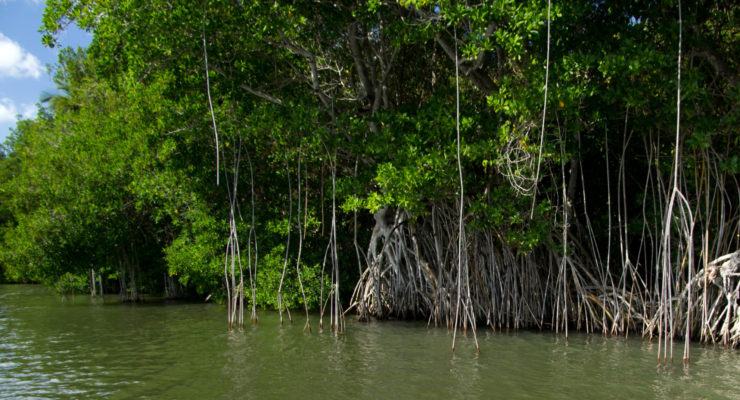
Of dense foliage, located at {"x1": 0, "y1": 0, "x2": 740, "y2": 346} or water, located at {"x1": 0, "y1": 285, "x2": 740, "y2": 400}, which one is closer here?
water, located at {"x1": 0, "y1": 285, "x2": 740, "y2": 400}

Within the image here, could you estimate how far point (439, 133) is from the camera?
760cm

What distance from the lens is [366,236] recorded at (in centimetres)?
1113

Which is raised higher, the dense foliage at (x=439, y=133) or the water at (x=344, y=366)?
the dense foliage at (x=439, y=133)

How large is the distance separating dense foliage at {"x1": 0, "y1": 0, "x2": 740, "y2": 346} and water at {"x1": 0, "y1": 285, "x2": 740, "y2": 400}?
2.78ft

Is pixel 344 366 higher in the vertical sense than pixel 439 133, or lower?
lower

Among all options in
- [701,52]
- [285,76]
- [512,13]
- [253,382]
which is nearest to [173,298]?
[285,76]

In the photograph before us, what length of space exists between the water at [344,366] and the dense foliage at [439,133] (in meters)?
0.85

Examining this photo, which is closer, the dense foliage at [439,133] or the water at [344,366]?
the water at [344,366]

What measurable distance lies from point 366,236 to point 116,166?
229 inches

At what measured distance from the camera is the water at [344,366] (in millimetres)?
5102

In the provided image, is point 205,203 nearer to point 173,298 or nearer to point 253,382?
point 173,298

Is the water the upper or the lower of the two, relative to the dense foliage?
lower

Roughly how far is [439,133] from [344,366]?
132 inches

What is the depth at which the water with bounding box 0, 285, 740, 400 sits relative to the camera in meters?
5.10
